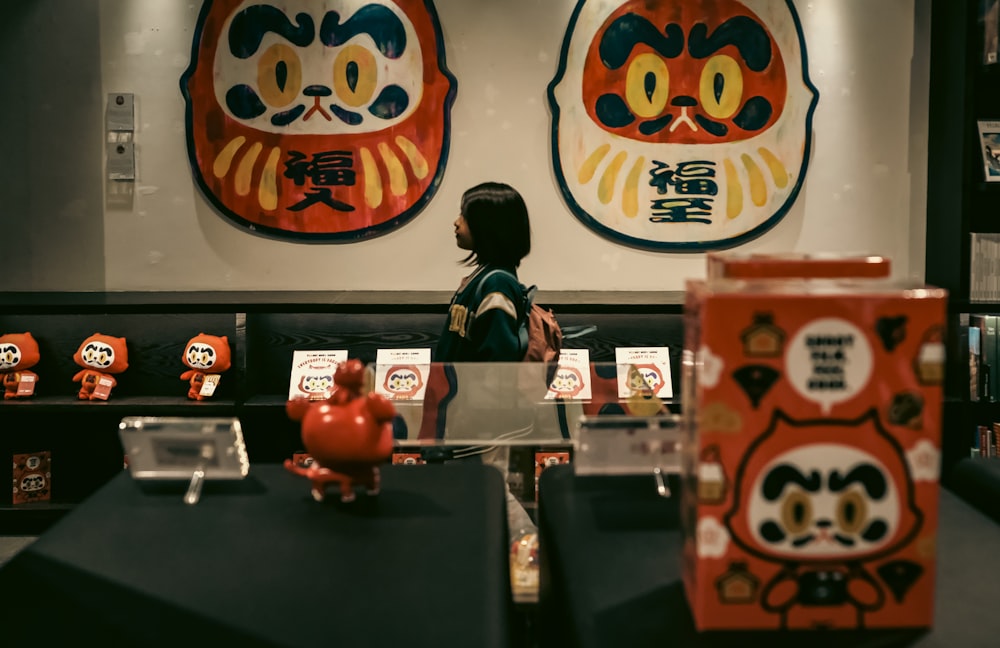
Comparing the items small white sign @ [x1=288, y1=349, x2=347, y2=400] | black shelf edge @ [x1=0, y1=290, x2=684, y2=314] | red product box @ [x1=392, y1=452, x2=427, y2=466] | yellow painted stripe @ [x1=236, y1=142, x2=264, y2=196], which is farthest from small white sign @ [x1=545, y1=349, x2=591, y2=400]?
yellow painted stripe @ [x1=236, y1=142, x2=264, y2=196]

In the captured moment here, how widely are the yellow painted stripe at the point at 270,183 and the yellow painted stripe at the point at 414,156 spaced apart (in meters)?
0.53

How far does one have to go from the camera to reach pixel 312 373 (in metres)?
3.52

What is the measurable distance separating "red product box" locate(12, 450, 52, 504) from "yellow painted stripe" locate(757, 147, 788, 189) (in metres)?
3.38

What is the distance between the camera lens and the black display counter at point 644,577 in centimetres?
68

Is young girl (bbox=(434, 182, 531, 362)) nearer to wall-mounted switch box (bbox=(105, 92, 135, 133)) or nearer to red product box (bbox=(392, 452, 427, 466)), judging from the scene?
red product box (bbox=(392, 452, 427, 466))

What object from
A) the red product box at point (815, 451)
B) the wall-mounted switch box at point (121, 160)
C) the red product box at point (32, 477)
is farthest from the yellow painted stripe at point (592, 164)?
the red product box at point (815, 451)

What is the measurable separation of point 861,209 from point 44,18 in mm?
3697

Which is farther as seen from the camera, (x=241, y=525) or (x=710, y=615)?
(x=241, y=525)

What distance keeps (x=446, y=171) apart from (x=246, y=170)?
2.86 feet

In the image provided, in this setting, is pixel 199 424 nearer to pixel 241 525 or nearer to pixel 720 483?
pixel 241 525

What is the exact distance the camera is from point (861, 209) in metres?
3.79

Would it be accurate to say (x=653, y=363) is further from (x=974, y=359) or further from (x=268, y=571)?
(x=268, y=571)

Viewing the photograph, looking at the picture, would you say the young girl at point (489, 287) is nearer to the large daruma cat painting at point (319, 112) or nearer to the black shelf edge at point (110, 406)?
the large daruma cat painting at point (319, 112)

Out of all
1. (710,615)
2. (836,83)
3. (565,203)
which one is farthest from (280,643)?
(836,83)
